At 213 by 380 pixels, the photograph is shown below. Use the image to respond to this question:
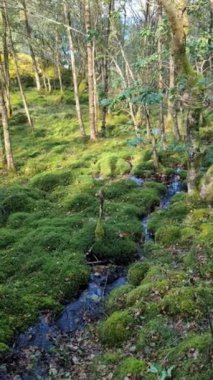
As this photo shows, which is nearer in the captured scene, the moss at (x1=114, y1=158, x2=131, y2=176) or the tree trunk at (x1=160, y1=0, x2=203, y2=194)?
the tree trunk at (x1=160, y1=0, x2=203, y2=194)

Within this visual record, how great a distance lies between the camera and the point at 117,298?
11367 mm

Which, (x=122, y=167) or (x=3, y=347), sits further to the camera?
(x=122, y=167)

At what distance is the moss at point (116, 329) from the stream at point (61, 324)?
817 mm

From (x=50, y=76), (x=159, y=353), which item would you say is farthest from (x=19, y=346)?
(x=50, y=76)

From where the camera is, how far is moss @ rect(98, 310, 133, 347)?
9750 millimetres

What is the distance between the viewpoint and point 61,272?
41.9 ft

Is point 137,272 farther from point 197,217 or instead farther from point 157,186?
point 157,186

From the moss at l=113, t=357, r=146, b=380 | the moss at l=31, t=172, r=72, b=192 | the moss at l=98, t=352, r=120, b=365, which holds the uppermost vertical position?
the moss at l=31, t=172, r=72, b=192

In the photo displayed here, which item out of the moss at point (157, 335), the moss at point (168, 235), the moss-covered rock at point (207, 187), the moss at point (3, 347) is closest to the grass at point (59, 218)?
the moss at point (3, 347)

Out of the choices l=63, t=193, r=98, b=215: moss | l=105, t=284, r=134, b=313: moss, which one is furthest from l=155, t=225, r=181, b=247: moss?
l=63, t=193, r=98, b=215: moss

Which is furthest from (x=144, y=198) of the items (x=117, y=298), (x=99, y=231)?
(x=117, y=298)

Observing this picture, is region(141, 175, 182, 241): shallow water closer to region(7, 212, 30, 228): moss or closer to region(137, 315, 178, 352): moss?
region(7, 212, 30, 228): moss

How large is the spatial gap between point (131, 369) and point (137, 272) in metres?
4.27

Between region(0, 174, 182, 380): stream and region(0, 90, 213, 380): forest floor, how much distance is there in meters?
0.20
